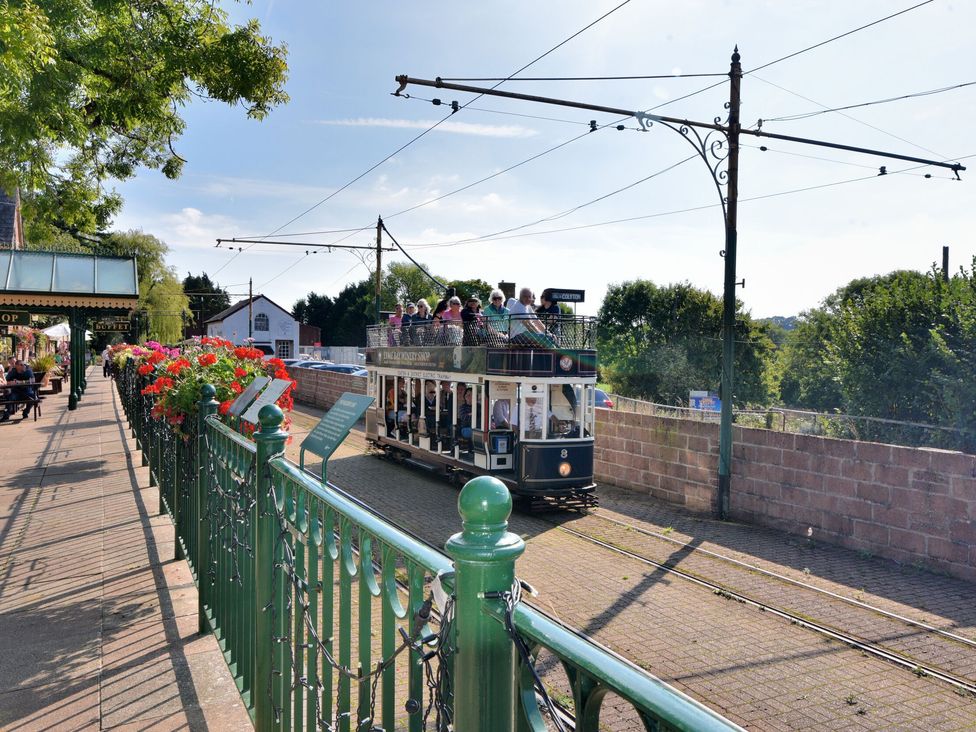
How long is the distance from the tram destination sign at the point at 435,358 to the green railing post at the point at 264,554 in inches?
395

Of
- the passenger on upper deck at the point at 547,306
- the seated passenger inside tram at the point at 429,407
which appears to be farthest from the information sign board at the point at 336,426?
the seated passenger inside tram at the point at 429,407

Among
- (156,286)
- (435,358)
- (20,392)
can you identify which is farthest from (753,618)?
(156,286)

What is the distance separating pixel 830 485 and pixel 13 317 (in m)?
19.1

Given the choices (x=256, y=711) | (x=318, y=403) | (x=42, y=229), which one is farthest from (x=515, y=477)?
(x=318, y=403)

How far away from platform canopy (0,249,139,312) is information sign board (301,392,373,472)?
16914 mm

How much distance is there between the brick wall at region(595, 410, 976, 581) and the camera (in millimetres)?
9352

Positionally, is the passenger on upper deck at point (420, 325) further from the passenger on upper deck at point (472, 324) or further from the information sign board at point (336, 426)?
the information sign board at point (336, 426)

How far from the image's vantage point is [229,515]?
174 inches

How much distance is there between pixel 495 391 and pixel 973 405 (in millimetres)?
14263

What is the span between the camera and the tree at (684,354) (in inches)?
1837

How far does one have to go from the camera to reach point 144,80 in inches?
446

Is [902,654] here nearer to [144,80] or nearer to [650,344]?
→ [144,80]

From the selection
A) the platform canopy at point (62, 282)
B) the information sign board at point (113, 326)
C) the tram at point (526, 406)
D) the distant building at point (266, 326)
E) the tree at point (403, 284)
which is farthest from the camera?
the tree at point (403, 284)

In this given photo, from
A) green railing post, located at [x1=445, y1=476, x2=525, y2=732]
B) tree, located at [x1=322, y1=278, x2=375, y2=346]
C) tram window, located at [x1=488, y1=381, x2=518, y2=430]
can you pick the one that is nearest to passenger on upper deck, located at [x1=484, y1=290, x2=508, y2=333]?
tram window, located at [x1=488, y1=381, x2=518, y2=430]
